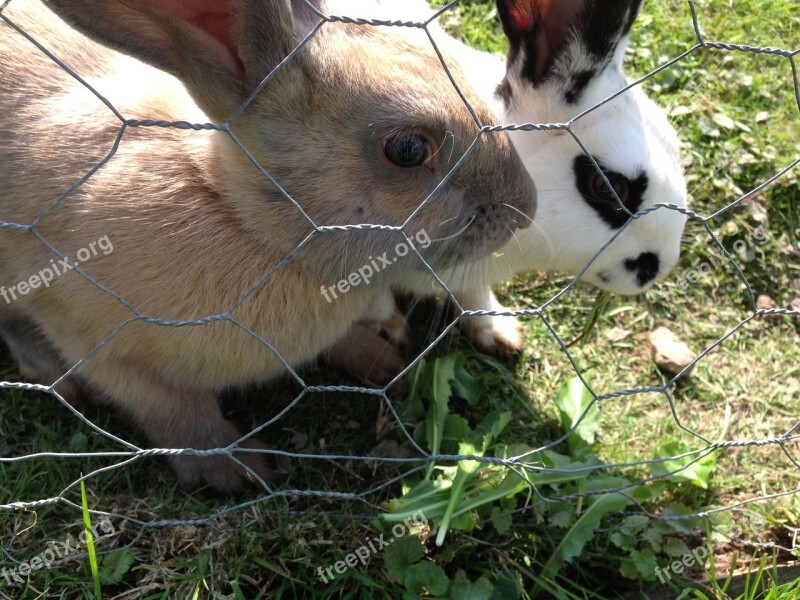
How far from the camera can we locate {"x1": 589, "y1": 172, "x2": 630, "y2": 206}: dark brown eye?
2.25 m

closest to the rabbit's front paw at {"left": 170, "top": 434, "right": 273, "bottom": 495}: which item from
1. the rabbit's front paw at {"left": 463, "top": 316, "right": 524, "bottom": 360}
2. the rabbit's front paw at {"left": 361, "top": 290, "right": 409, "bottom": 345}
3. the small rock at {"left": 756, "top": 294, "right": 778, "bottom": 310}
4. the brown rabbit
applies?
the brown rabbit

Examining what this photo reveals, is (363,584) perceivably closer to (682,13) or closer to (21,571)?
(21,571)

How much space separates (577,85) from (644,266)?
57 cm

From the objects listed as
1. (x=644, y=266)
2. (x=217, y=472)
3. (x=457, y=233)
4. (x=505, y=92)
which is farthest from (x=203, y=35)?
(x=644, y=266)

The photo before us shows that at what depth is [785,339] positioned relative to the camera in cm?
280

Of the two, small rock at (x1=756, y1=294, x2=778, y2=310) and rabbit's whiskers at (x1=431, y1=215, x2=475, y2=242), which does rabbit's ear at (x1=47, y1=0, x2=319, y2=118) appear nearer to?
rabbit's whiskers at (x1=431, y1=215, x2=475, y2=242)

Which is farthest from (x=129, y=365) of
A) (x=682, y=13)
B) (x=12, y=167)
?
(x=682, y=13)

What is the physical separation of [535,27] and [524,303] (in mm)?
1034

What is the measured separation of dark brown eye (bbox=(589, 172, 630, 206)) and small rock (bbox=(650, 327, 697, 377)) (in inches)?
27.2

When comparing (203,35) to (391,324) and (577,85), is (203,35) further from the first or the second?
(391,324)

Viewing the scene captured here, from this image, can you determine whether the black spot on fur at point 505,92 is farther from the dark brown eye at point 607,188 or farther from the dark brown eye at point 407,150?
the dark brown eye at point 407,150

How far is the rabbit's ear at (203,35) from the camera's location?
1589 mm

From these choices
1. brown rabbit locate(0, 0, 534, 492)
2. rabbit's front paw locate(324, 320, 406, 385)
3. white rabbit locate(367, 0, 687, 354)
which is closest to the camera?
brown rabbit locate(0, 0, 534, 492)

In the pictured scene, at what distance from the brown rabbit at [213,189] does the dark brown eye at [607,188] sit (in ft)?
1.27
